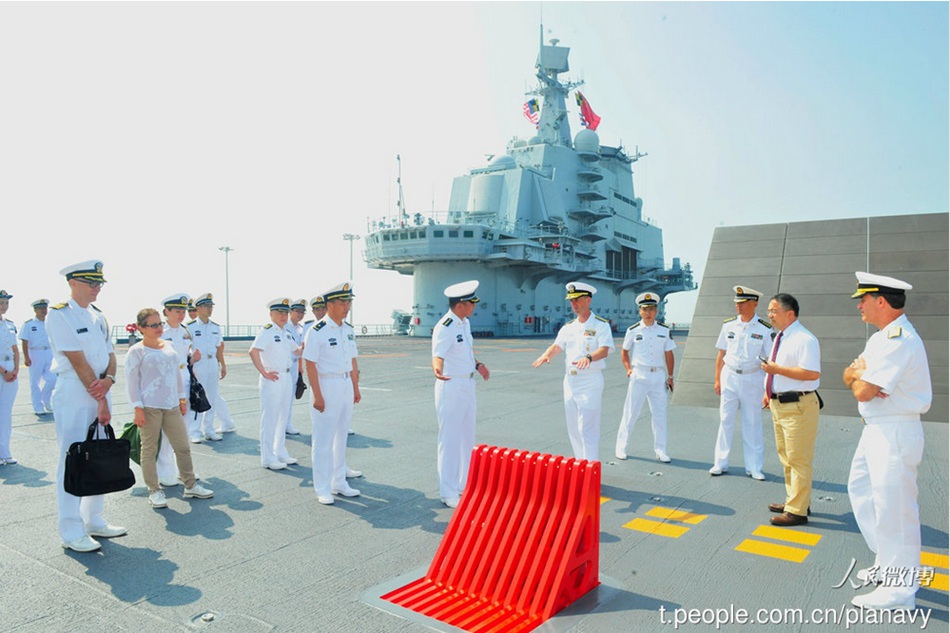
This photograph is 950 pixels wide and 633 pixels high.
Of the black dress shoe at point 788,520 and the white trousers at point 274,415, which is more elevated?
the white trousers at point 274,415

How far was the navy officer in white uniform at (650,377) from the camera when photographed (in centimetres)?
706

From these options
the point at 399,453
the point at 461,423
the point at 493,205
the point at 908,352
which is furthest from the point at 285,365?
the point at 493,205

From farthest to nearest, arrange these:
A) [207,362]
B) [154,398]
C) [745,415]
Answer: [207,362]
[745,415]
[154,398]

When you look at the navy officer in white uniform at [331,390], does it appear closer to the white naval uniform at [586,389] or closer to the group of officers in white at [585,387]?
the group of officers in white at [585,387]

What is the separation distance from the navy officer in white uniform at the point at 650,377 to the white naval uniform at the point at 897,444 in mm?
3551

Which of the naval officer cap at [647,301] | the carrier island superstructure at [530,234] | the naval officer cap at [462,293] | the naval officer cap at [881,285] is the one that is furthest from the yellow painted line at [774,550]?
the carrier island superstructure at [530,234]

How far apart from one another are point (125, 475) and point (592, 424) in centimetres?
404

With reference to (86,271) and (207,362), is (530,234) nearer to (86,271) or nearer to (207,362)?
(207,362)

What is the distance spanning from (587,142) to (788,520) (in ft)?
167

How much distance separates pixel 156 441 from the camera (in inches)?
215

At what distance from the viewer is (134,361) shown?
17.5ft

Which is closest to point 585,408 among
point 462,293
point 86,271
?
point 462,293

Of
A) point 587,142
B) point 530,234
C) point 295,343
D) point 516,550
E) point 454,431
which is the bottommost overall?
point 516,550

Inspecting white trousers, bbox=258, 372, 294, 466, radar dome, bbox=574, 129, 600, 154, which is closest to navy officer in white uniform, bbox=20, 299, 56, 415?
white trousers, bbox=258, 372, 294, 466
